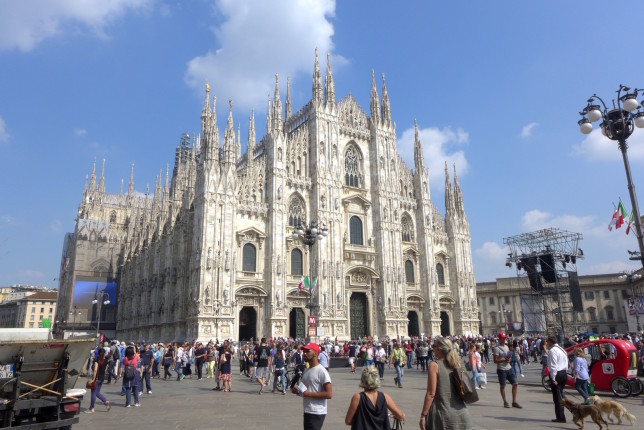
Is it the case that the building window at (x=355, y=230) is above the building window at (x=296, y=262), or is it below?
above

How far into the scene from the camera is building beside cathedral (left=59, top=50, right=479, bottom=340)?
31469mm

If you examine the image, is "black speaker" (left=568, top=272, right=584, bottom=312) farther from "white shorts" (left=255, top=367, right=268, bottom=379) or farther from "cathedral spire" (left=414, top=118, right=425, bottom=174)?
"white shorts" (left=255, top=367, right=268, bottom=379)

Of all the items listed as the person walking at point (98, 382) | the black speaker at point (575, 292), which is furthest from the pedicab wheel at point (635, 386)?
the black speaker at point (575, 292)

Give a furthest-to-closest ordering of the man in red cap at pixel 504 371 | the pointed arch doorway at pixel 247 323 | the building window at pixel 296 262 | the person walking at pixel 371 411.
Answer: the building window at pixel 296 262 → the pointed arch doorway at pixel 247 323 → the man in red cap at pixel 504 371 → the person walking at pixel 371 411

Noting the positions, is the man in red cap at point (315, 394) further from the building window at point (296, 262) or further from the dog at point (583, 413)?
the building window at point (296, 262)

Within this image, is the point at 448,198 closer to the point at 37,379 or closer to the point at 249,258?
the point at 249,258

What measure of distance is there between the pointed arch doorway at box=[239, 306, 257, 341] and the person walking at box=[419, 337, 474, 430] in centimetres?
2888

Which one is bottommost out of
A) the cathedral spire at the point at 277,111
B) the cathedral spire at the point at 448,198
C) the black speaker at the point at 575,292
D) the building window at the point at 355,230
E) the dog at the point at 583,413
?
the dog at the point at 583,413

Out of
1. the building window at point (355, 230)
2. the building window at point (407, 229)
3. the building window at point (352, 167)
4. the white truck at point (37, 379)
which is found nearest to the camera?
the white truck at point (37, 379)

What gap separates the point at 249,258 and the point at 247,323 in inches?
186

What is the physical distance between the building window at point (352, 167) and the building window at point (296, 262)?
27.7 feet

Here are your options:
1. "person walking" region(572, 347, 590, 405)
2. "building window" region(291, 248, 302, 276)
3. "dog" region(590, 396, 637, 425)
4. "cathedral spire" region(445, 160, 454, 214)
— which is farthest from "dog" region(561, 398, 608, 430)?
"cathedral spire" region(445, 160, 454, 214)

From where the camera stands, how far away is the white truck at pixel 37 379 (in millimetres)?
5934

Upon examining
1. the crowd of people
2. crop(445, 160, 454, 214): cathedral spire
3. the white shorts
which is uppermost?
crop(445, 160, 454, 214): cathedral spire
